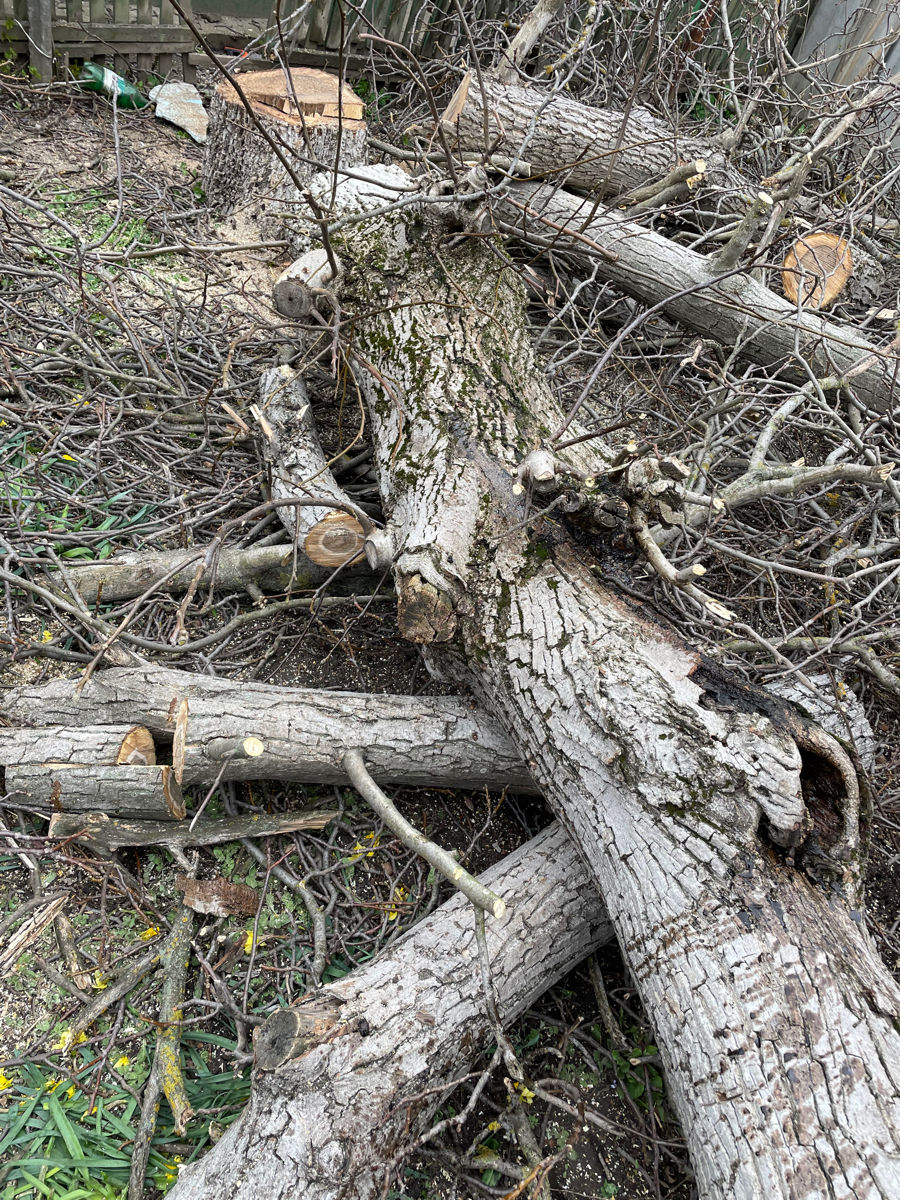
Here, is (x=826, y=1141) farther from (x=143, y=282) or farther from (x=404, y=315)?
(x=143, y=282)

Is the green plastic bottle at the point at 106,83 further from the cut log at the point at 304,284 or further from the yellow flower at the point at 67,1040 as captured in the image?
the yellow flower at the point at 67,1040

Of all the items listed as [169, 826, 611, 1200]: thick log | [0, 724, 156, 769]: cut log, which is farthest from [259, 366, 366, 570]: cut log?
[169, 826, 611, 1200]: thick log

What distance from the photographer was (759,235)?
434cm

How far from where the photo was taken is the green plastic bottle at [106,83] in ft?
16.3

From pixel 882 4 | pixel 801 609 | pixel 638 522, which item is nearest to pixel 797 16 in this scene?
pixel 882 4

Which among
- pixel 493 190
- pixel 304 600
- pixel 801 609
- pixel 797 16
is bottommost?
pixel 304 600

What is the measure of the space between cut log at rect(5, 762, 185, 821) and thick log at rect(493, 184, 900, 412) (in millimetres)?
2769

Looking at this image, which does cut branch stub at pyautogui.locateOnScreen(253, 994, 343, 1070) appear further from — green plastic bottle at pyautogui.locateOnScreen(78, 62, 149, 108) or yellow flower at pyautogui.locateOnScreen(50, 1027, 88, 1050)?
green plastic bottle at pyautogui.locateOnScreen(78, 62, 149, 108)

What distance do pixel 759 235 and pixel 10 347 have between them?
3.65m

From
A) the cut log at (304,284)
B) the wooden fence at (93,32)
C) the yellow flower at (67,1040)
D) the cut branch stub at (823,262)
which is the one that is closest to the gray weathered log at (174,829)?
the yellow flower at (67,1040)

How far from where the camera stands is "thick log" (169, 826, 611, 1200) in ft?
5.21

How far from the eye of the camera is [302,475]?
2.93 meters

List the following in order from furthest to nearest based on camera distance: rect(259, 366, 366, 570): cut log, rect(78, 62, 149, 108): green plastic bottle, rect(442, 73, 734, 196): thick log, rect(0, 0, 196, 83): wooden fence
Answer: rect(78, 62, 149, 108): green plastic bottle → rect(0, 0, 196, 83): wooden fence → rect(442, 73, 734, 196): thick log → rect(259, 366, 366, 570): cut log

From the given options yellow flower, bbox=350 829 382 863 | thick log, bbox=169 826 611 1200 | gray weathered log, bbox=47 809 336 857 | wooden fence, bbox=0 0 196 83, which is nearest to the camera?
thick log, bbox=169 826 611 1200
